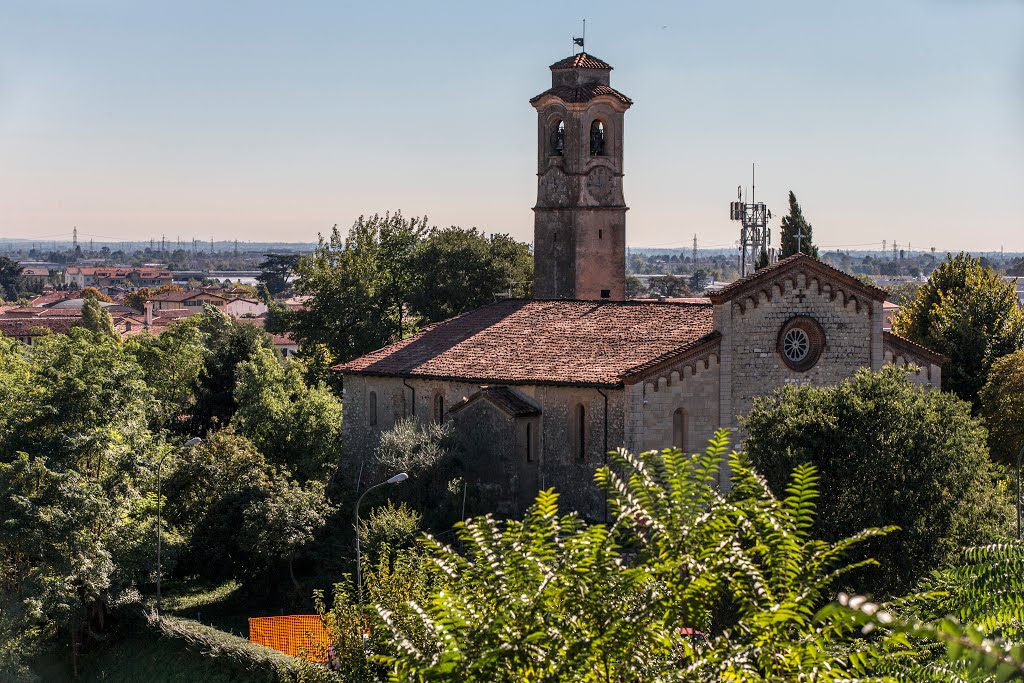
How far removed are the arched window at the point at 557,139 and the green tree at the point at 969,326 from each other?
16.0 meters

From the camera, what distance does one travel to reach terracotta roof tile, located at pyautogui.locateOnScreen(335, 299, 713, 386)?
137ft

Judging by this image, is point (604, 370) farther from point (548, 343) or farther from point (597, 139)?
point (597, 139)

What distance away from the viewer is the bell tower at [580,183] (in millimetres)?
53312

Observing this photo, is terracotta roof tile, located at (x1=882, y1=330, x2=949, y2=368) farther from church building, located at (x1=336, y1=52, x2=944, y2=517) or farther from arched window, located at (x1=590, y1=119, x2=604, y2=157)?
arched window, located at (x1=590, y1=119, x2=604, y2=157)

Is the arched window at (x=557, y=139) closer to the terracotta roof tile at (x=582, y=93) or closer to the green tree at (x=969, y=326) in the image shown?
the terracotta roof tile at (x=582, y=93)

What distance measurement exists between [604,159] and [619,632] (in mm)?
40774

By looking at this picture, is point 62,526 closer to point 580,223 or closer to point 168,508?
point 168,508

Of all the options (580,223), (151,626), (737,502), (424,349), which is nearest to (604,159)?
(580,223)

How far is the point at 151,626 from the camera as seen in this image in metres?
40.1

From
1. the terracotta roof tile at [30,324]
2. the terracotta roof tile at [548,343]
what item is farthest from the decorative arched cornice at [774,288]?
the terracotta roof tile at [30,324]

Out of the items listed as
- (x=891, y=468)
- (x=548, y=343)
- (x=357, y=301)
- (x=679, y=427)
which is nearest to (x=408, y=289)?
(x=357, y=301)

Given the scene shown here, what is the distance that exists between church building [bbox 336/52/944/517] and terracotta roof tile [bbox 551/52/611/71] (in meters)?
11.0

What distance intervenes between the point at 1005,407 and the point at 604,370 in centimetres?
1495

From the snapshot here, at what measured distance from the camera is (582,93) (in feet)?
174
